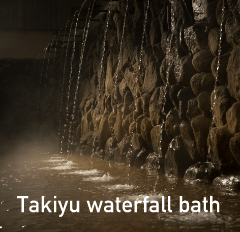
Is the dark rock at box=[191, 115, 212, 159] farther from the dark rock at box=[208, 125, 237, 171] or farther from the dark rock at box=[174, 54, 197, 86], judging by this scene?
the dark rock at box=[174, 54, 197, 86]

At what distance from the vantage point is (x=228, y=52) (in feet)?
12.7

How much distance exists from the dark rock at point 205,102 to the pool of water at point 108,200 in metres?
0.91

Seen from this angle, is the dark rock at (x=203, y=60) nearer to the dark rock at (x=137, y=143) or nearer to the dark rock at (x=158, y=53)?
the dark rock at (x=158, y=53)

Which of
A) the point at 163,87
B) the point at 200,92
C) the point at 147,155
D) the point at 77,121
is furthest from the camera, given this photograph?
the point at 77,121

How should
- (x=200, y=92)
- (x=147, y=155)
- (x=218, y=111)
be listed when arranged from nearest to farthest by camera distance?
(x=218, y=111), (x=200, y=92), (x=147, y=155)

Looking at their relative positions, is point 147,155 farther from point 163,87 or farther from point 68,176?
point 68,176

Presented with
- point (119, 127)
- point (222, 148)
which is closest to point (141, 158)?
point (119, 127)

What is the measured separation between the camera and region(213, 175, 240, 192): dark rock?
345 cm

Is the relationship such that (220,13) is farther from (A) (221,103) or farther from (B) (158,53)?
(B) (158,53)

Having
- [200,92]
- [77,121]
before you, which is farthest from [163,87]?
[77,121]

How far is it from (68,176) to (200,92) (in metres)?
2.08

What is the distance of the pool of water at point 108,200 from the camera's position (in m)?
2.38

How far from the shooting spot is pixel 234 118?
3.50 meters

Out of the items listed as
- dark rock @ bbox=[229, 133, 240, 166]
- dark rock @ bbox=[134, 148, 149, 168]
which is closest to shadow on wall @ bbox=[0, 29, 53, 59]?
dark rock @ bbox=[134, 148, 149, 168]
